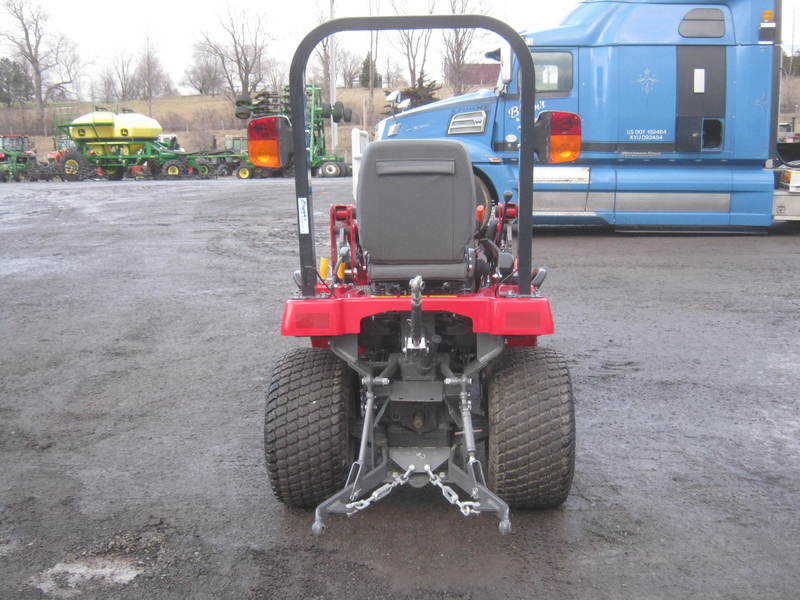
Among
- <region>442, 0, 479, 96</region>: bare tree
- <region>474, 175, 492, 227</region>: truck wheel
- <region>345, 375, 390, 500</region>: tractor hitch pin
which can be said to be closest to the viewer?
<region>345, 375, 390, 500</region>: tractor hitch pin

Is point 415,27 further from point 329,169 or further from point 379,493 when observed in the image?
point 329,169

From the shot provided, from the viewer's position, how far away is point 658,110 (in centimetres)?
1208

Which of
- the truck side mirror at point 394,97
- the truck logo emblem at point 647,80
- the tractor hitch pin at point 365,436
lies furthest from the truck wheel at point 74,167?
the tractor hitch pin at point 365,436

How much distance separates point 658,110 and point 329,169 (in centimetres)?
2248

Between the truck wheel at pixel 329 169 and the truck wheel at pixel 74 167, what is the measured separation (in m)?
10.7

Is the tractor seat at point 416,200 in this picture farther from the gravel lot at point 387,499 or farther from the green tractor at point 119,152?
the green tractor at point 119,152

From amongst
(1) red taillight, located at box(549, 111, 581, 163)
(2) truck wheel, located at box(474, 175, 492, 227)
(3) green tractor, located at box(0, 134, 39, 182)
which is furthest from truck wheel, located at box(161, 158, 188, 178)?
(1) red taillight, located at box(549, 111, 581, 163)

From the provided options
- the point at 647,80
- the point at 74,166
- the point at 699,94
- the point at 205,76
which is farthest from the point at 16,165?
the point at 205,76

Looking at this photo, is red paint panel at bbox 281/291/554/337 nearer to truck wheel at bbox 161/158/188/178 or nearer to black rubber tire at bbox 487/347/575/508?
black rubber tire at bbox 487/347/575/508

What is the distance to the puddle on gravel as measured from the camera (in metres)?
3.15

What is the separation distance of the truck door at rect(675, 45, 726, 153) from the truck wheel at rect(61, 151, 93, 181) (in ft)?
97.8

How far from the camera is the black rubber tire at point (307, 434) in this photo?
3572mm

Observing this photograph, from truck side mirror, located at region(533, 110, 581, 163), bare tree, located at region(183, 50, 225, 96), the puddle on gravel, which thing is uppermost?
bare tree, located at region(183, 50, 225, 96)

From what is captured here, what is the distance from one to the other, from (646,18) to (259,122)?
10.1 metres
